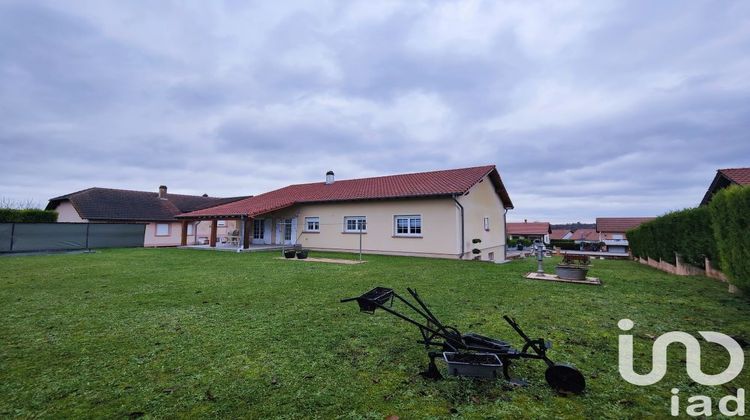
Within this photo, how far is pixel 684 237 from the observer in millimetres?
10414

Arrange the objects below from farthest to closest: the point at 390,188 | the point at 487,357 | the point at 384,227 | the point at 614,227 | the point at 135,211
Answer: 1. the point at 614,227
2. the point at 135,211
3. the point at 390,188
4. the point at 384,227
5. the point at 487,357

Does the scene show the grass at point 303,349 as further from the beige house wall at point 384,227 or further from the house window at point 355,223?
the house window at point 355,223

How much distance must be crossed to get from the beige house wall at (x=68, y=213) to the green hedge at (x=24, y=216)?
7.05 ft

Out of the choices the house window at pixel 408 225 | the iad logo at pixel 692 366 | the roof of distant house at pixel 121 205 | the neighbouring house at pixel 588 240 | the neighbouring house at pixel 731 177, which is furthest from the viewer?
the neighbouring house at pixel 588 240

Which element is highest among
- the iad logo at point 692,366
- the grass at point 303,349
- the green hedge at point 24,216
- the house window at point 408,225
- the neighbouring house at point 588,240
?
the green hedge at point 24,216

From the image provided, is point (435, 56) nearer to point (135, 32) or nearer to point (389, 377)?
point (135, 32)

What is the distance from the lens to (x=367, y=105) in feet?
59.2

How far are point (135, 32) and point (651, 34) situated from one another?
1706 cm

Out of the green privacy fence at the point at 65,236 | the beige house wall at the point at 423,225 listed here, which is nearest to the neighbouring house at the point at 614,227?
the beige house wall at the point at 423,225

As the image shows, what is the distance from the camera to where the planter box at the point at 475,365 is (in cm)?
281

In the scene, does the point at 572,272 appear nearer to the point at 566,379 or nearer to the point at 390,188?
the point at 566,379

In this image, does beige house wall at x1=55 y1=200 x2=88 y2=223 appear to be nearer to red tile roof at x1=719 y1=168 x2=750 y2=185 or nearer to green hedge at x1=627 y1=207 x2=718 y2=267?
green hedge at x1=627 y1=207 x2=718 y2=267

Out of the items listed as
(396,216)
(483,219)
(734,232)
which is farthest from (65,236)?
(734,232)

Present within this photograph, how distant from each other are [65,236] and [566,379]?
26.9 m
